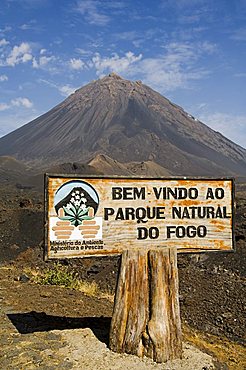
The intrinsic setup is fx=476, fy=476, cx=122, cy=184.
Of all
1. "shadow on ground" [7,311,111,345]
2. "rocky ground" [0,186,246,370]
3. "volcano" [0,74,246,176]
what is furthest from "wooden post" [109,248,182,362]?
"volcano" [0,74,246,176]

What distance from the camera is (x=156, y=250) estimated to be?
5.16 meters

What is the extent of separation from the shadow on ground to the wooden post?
26.9 inches

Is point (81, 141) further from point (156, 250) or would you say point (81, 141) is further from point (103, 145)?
point (156, 250)

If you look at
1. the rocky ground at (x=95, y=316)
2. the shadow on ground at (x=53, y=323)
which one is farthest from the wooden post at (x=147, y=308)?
the shadow on ground at (x=53, y=323)

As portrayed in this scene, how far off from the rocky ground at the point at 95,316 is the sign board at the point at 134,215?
1.12m

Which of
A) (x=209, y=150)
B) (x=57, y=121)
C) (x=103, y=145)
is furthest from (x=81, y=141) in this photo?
(x=209, y=150)

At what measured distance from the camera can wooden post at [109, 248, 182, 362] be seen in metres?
4.95

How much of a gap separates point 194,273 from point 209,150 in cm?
14659

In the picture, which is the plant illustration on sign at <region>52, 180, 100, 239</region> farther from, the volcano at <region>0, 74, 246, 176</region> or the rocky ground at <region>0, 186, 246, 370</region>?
the volcano at <region>0, 74, 246, 176</region>

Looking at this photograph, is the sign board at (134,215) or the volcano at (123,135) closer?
the sign board at (134,215)

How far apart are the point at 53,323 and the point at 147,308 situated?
1908mm

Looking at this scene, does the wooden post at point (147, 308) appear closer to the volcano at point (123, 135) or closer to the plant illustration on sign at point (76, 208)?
the plant illustration on sign at point (76, 208)

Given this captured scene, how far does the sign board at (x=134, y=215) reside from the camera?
5.04 metres

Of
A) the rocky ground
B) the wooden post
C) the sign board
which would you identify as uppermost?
the sign board
